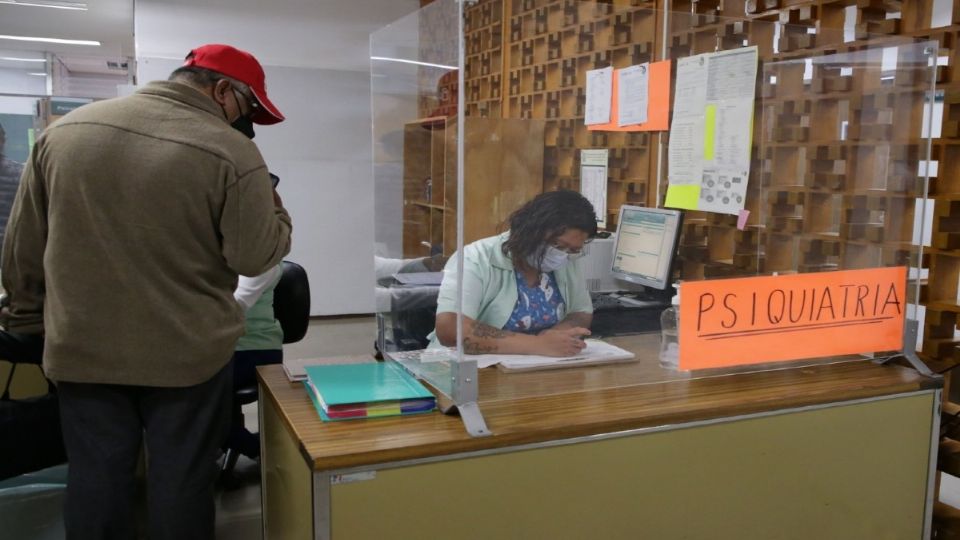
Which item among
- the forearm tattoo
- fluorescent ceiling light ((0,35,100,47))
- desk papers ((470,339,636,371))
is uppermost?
fluorescent ceiling light ((0,35,100,47))

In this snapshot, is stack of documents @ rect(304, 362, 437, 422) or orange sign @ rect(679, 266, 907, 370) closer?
stack of documents @ rect(304, 362, 437, 422)

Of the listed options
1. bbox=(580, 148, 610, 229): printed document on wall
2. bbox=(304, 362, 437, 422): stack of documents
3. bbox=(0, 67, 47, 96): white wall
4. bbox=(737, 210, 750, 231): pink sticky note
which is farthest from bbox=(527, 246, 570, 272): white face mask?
bbox=(0, 67, 47, 96): white wall

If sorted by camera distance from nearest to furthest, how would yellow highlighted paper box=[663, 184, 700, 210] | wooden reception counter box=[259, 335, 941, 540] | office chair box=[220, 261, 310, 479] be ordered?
1. wooden reception counter box=[259, 335, 941, 540]
2. yellow highlighted paper box=[663, 184, 700, 210]
3. office chair box=[220, 261, 310, 479]

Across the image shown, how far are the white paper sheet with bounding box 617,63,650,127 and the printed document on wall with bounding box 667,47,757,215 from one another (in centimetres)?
8

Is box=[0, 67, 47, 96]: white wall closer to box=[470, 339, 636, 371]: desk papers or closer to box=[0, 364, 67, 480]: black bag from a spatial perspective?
box=[0, 364, 67, 480]: black bag

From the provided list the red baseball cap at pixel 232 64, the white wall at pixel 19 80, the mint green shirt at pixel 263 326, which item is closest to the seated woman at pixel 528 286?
the red baseball cap at pixel 232 64

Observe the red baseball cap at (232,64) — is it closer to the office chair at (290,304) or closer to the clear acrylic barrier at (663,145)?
the clear acrylic barrier at (663,145)

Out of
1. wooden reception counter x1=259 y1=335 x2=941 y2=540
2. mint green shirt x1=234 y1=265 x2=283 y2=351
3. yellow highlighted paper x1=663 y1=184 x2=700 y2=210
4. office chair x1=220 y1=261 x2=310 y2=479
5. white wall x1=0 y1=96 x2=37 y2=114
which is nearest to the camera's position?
wooden reception counter x1=259 y1=335 x2=941 y2=540

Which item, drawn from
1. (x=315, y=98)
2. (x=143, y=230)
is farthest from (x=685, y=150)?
(x=315, y=98)

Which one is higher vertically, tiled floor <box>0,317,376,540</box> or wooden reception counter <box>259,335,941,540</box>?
wooden reception counter <box>259,335,941,540</box>

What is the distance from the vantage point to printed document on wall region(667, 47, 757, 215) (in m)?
1.66

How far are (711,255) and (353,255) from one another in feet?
14.7

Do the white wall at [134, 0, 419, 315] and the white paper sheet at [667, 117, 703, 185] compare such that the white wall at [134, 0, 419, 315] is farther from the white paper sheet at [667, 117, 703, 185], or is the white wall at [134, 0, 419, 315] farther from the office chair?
the white paper sheet at [667, 117, 703, 185]

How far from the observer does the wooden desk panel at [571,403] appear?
4.20 ft
